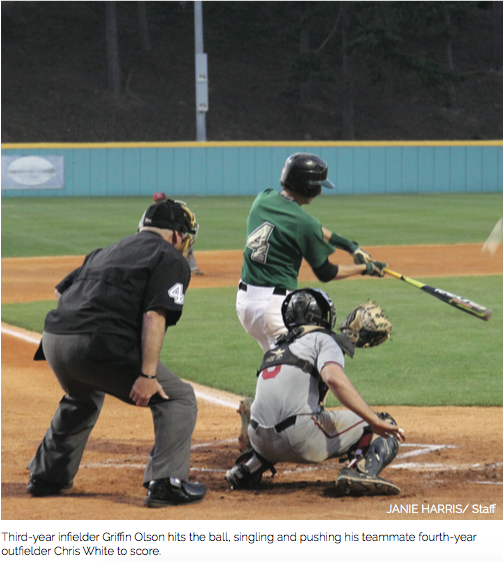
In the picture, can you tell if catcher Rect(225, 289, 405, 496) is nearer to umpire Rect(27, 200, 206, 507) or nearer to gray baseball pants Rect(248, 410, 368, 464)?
gray baseball pants Rect(248, 410, 368, 464)

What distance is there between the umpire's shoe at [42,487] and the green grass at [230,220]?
47.8 ft

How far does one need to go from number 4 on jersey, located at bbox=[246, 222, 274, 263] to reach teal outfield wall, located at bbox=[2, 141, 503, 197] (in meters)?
25.7

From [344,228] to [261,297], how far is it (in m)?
18.0

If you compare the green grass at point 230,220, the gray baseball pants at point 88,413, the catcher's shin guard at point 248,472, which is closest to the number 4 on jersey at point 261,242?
the gray baseball pants at point 88,413

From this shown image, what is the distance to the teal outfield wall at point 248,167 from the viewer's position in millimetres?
31547

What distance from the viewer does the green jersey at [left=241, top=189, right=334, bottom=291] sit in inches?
223

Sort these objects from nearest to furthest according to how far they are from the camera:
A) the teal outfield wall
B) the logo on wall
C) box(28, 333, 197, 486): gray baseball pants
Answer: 1. box(28, 333, 197, 486): gray baseball pants
2. the logo on wall
3. the teal outfield wall

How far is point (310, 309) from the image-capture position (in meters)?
5.09

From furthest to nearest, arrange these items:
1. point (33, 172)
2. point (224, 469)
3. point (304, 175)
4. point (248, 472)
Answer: point (33, 172) < point (224, 469) < point (304, 175) < point (248, 472)

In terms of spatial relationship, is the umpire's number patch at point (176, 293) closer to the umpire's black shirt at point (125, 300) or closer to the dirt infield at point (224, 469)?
the umpire's black shirt at point (125, 300)

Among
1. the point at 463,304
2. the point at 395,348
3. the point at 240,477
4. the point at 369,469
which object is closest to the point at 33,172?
the point at 395,348

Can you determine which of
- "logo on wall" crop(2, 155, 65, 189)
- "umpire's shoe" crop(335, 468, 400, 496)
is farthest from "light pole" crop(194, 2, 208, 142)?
"umpire's shoe" crop(335, 468, 400, 496)

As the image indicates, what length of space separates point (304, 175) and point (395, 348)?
4783mm

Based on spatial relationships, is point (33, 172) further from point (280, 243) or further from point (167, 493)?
point (167, 493)
